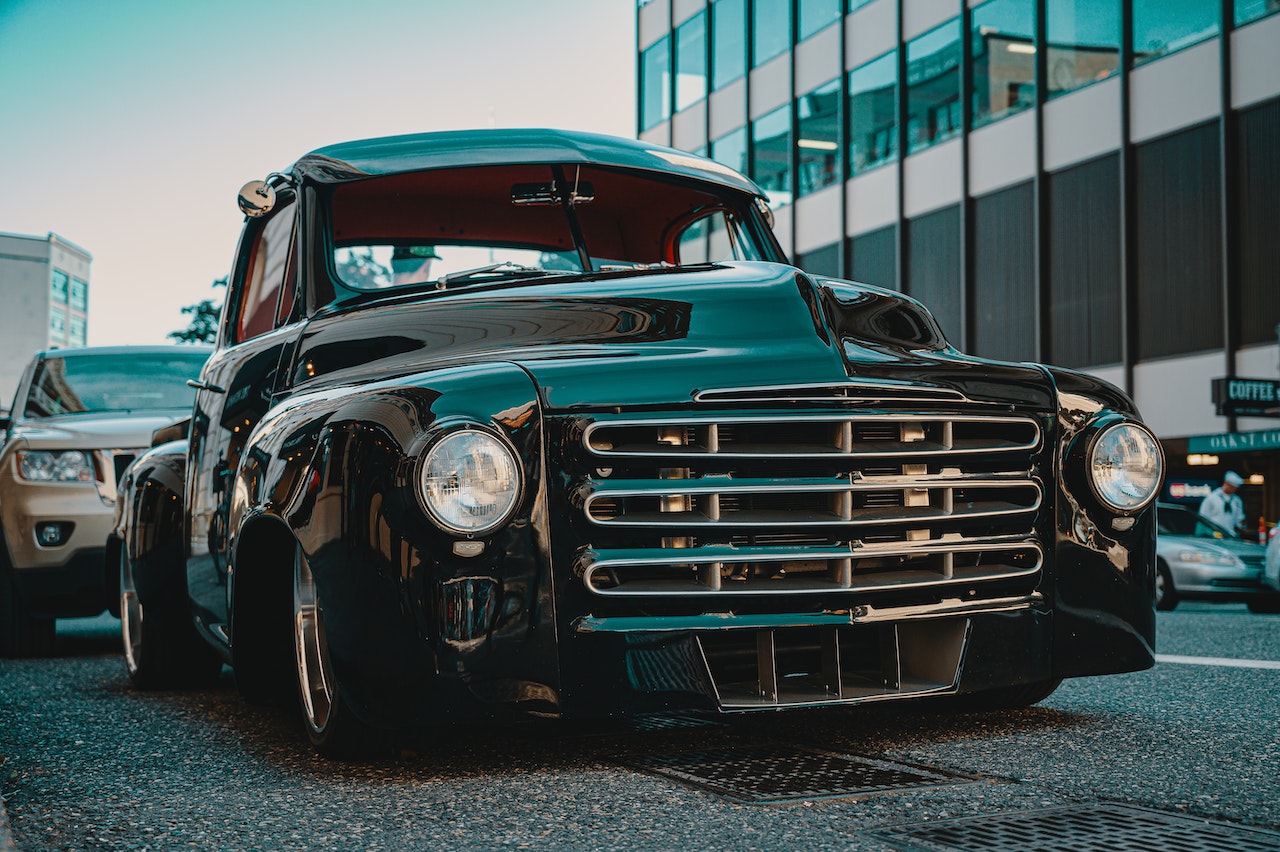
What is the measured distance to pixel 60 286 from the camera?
96875mm

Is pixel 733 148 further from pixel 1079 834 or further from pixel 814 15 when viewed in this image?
pixel 1079 834

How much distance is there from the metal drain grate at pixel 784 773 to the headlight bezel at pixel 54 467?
494 centimetres

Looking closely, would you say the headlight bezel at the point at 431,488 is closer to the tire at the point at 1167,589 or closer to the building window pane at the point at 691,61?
the tire at the point at 1167,589

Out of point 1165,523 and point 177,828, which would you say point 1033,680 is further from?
point 1165,523

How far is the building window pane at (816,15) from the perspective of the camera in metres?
29.7

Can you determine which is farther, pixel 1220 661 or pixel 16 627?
pixel 16 627

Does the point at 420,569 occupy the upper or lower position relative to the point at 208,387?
lower

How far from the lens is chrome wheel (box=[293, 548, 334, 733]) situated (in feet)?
12.5

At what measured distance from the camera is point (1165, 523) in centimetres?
1658

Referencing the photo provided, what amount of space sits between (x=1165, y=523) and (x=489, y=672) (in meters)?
14.6

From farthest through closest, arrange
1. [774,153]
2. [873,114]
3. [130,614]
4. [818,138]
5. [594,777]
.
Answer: [774,153] < [818,138] < [873,114] < [130,614] < [594,777]

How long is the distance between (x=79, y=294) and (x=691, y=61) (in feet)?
255

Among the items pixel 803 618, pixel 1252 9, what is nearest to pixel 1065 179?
pixel 1252 9

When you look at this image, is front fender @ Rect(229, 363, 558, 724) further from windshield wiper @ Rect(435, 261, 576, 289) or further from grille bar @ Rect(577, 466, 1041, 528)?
windshield wiper @ Rect(435, 261, 576, 289)
